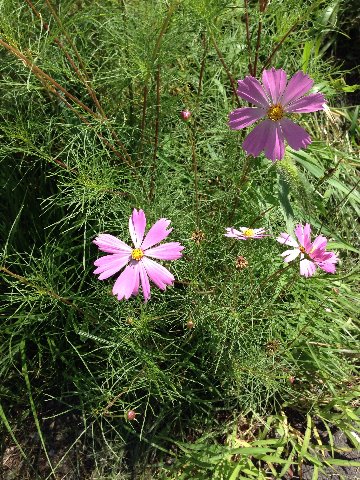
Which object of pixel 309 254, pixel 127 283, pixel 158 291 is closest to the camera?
pixel 127 283

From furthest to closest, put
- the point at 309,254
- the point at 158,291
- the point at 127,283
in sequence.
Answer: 1. the point at 158,291
2. the point at 309,254
3. the point at 127,283

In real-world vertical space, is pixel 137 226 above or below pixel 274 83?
below

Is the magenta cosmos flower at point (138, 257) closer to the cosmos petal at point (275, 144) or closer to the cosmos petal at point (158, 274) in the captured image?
the cosmos petal at point (158, 274)

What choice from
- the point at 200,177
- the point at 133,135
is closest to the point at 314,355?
the point at 200,177

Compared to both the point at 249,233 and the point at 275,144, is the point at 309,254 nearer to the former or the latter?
the point at 249,233

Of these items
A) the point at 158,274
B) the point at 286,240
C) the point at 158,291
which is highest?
the point at 158,274

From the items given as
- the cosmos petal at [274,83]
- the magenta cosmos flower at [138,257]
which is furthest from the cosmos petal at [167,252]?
the cosmos petal at [274,83]

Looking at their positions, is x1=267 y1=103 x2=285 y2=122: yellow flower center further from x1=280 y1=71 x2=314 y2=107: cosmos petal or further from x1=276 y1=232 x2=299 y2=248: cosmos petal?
x1=276 y1=232 x2=299 y2=248: cosmos petal

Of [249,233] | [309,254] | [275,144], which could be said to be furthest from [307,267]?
[275,144]
